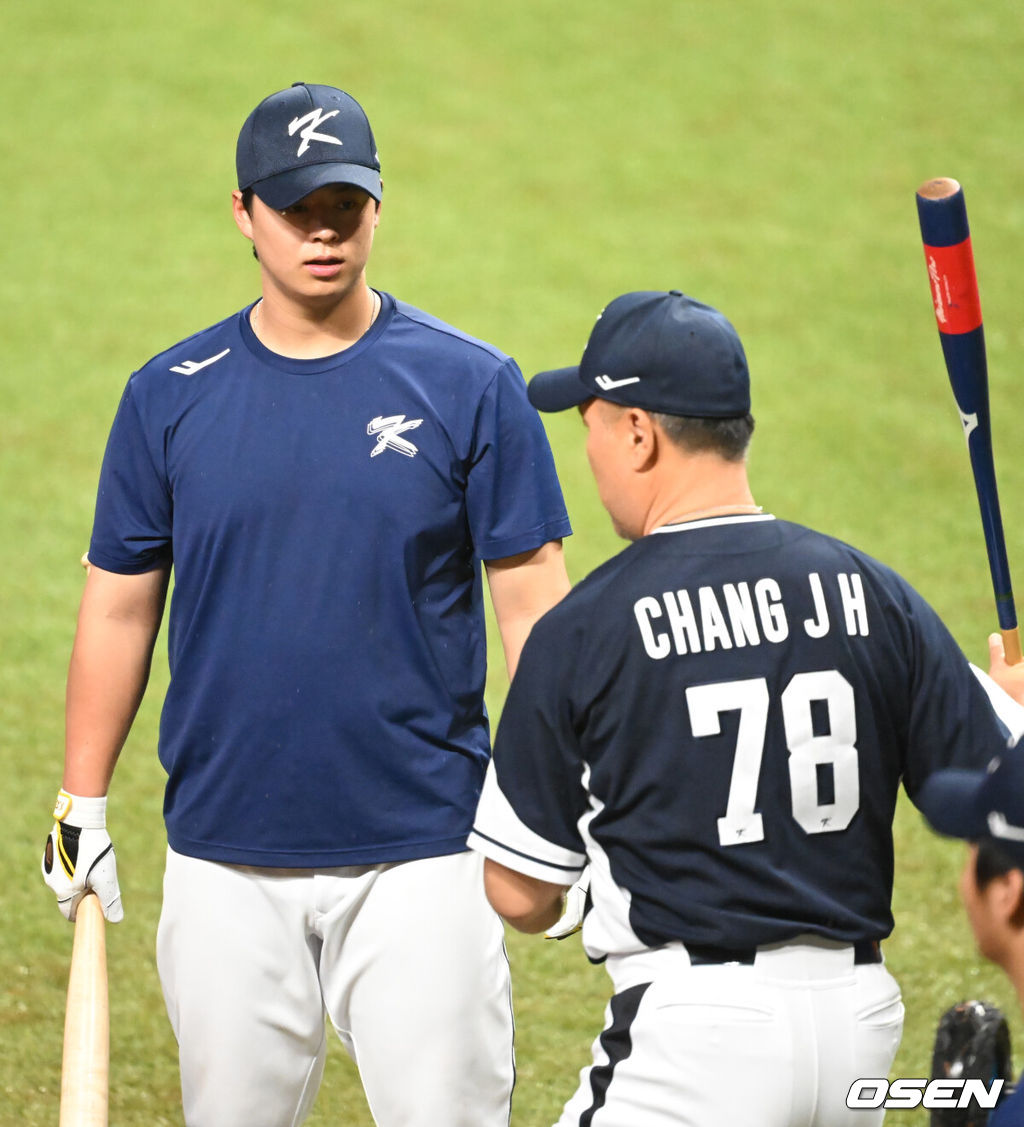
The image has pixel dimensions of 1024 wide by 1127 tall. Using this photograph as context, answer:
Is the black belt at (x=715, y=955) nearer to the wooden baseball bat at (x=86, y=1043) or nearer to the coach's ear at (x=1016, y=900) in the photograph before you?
the coach's ear at (x=1016, y=900)

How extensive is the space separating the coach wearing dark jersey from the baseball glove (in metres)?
0.45

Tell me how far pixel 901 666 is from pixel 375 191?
1356mm

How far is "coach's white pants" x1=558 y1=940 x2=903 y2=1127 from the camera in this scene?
2.19 metres

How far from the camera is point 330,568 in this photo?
2846mm

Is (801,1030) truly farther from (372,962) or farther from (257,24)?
(257,24)

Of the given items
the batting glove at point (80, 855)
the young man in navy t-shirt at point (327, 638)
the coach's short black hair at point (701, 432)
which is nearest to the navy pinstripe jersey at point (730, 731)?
the coach's short black hair at point (701, 432)

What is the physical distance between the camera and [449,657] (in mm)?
2930

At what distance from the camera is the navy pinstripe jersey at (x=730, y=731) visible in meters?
2.18

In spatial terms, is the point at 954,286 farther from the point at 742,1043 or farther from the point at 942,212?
the point at 742,1043

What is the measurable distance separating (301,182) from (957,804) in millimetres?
1611

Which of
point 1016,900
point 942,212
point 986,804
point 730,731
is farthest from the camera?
point 942,212

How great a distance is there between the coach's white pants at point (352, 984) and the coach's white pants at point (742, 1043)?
0.64 metres

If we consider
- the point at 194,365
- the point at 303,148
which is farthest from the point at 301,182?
the point at 194,365

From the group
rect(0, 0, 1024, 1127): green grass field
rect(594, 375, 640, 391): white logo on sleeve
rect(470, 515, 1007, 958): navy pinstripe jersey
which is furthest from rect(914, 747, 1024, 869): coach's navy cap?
rect(0, 0, 1024, 1127): green grass field
